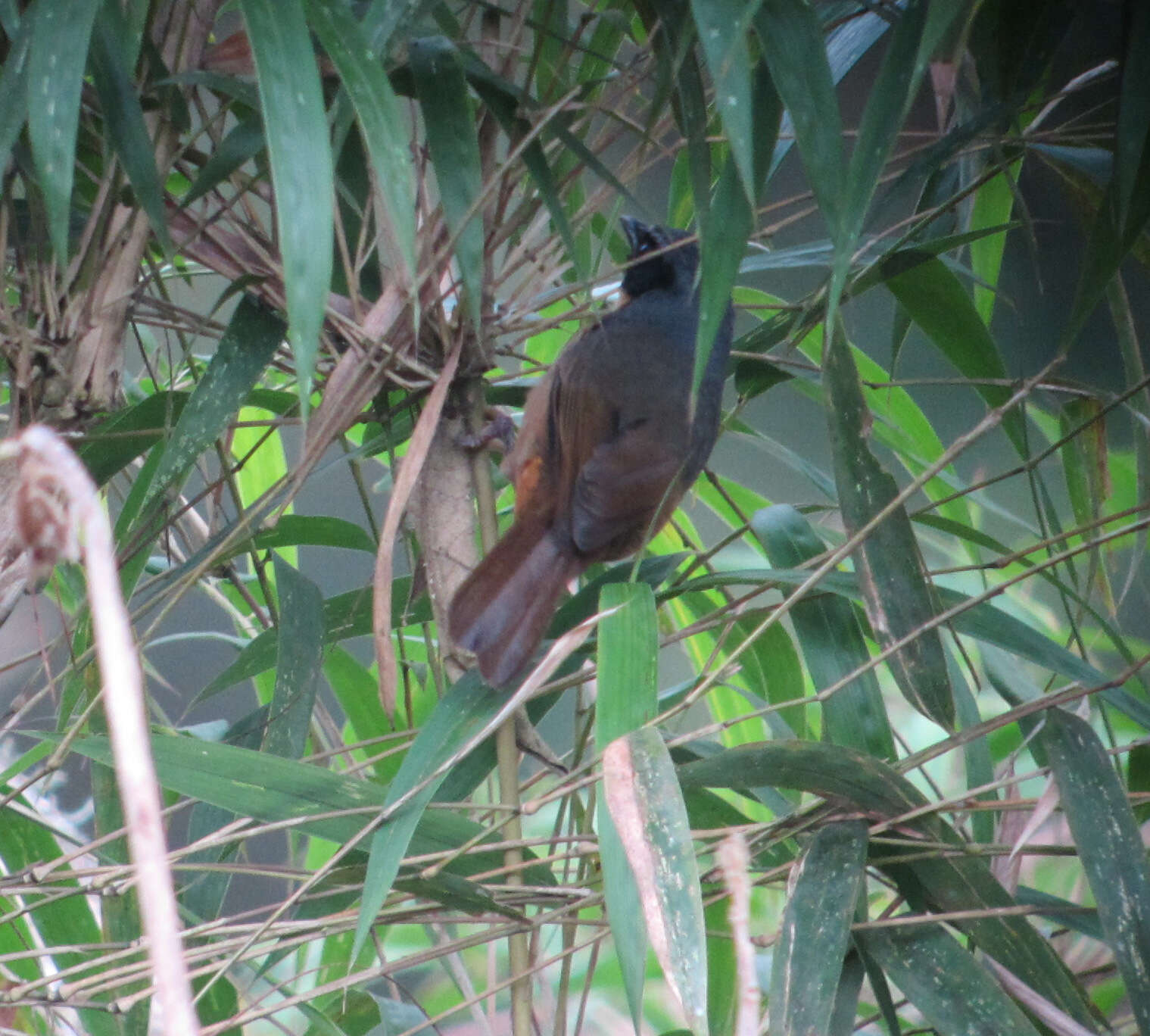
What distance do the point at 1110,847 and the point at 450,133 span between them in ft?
2.51

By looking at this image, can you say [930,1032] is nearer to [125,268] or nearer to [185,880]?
[185,880]

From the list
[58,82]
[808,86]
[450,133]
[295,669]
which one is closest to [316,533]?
[295,669]

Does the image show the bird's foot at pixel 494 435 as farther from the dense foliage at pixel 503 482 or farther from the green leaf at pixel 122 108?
the green leaf at pixel 122 108

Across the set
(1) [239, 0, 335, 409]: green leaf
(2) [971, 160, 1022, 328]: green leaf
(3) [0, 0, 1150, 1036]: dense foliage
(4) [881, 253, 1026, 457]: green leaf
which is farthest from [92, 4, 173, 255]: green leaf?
(2) [971, 160, 1022, 328]: green leaf

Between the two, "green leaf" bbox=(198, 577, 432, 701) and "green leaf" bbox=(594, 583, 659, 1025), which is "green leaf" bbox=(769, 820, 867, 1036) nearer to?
"green leaf" bbox=(594, 583, 659, 1025)

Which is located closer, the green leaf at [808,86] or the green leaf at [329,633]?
the green leaf at [808,86]

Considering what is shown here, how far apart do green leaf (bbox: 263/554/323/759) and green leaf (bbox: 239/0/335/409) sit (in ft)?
1.41

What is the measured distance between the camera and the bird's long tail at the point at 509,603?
0.97 meters

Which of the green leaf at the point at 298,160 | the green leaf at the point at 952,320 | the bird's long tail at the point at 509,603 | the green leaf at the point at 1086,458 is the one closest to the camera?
the green leaf at the point at 298,160

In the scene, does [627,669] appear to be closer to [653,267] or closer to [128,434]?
[128,434]

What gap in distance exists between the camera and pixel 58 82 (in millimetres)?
705

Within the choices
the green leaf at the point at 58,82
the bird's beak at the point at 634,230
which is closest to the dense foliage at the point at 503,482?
the green leaf at the point at 58,82

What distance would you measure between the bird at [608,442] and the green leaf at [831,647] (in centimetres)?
12

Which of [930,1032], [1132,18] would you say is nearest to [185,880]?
[930,1032]
